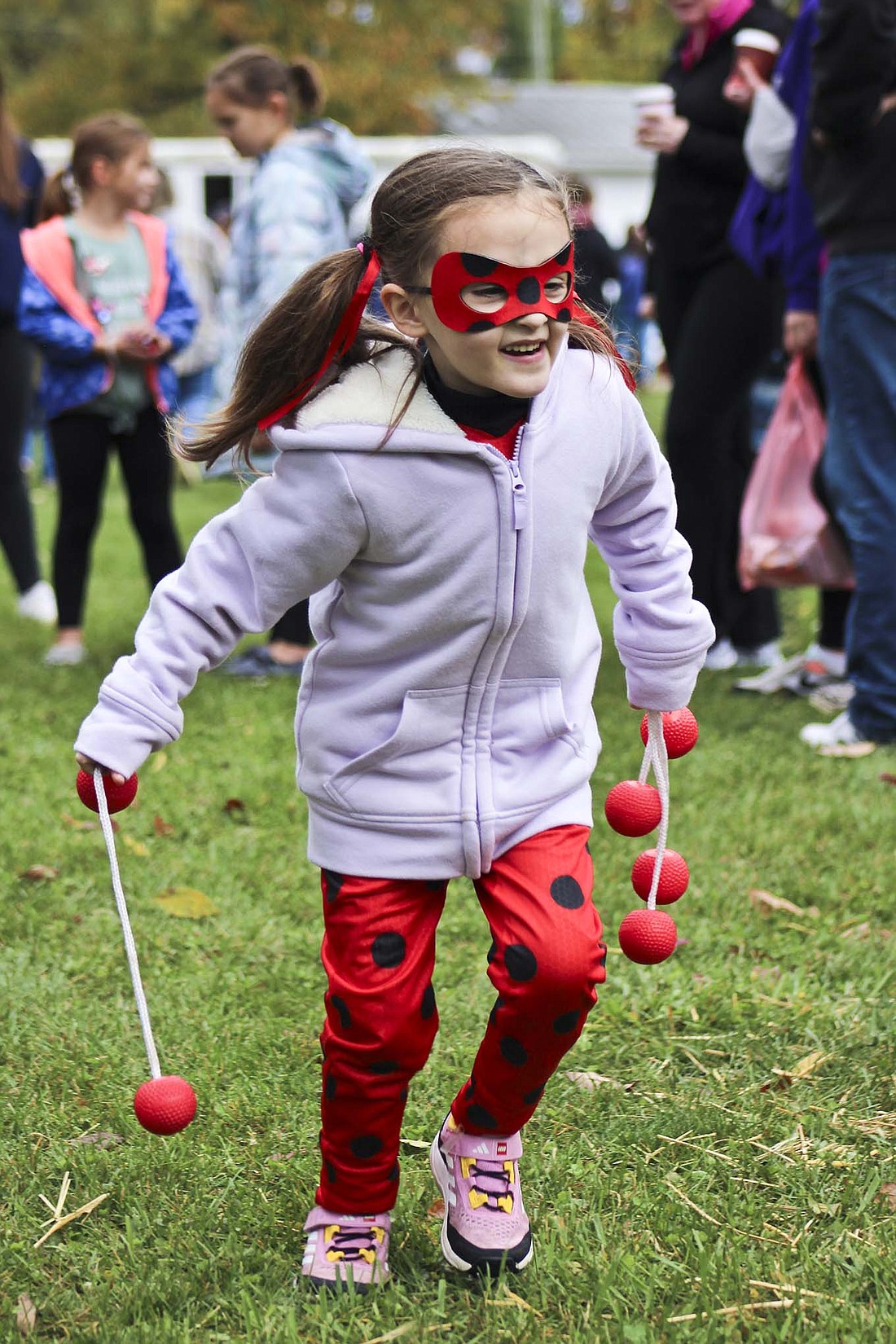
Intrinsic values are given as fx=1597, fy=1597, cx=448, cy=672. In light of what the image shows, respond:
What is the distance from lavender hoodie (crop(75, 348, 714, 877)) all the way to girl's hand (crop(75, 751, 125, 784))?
20mm

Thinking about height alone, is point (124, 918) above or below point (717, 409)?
above

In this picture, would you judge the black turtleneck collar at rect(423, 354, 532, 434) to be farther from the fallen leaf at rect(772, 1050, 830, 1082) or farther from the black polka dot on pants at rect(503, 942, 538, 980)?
the fallen leaf at rect(772, 1050, 830, 1082)

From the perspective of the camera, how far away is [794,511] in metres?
5.27

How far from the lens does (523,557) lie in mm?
2254

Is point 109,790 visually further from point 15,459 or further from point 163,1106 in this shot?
point 15,459

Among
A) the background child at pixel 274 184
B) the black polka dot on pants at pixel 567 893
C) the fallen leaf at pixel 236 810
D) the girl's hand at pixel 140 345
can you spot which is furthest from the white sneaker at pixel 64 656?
the black polka dot on pants at pixel 567 893

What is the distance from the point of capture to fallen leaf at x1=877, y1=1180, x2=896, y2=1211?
2570 mm

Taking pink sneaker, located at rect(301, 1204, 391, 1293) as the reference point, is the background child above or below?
above

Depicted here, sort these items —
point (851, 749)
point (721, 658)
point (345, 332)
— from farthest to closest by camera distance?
point (721, 658), point (851, 749), point (345, 332)

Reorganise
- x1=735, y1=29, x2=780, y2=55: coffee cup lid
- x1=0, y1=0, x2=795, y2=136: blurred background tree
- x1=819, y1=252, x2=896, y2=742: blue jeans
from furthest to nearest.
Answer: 1. x1=0, y1=0, x2=795, y2=136: blurred background tree
2. x1=735, y1=29, x2=780, y2=55: coffee cup lid
3. x1=819, y1=252, x2=896, y2=742: blue jeans

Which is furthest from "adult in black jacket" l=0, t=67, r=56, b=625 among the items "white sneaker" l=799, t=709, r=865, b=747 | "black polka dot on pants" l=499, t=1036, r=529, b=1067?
"black polka dot on pants" l=499, t=1036, r=529, b=1067

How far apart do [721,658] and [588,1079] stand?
3.30 meters

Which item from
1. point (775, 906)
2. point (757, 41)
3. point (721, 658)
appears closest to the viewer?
point (775, 906)

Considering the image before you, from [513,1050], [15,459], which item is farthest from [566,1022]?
[15,459]
